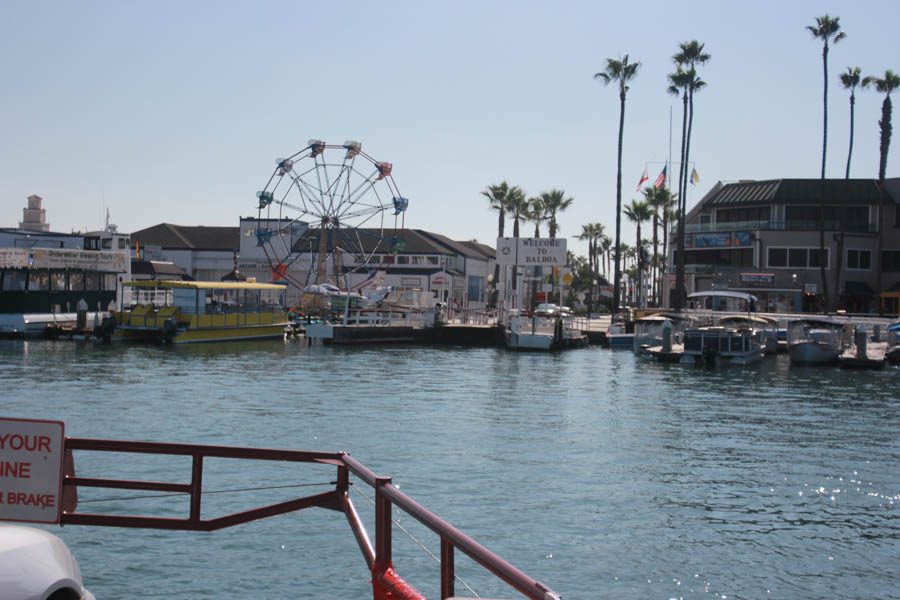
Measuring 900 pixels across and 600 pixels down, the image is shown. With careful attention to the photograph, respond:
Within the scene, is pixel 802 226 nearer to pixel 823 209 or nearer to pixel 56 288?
pixel 823 209

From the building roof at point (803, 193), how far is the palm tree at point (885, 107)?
2082 mm

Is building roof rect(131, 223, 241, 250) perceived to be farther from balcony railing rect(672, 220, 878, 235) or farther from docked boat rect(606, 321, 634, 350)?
balcony railing rect(672, 220, 878, 235)

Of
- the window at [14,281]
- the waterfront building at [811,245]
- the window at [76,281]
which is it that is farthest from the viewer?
the waterfront building at [811,245]

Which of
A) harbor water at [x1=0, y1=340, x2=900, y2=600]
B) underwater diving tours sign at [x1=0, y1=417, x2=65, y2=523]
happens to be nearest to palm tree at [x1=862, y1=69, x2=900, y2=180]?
harbor water at [x1=0, y1=340, x2=900, y2=600]

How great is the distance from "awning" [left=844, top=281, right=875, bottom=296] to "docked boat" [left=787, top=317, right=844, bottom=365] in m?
26.2

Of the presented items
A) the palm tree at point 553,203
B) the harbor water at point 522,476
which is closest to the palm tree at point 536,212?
the palm tree at point 553,203

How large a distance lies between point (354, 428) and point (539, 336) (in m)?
31.1

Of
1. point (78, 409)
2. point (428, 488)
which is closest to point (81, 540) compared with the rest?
point (428, 488)

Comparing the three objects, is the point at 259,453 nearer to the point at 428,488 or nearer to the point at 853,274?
the point at 428,488

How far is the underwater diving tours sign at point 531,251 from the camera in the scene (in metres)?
56.4

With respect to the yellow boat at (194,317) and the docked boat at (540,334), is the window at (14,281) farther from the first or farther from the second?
the docked boat at (540,334)

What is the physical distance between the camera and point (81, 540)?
1212 cm

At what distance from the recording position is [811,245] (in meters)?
72.5

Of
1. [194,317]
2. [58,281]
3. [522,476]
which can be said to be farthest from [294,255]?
[522,476]
